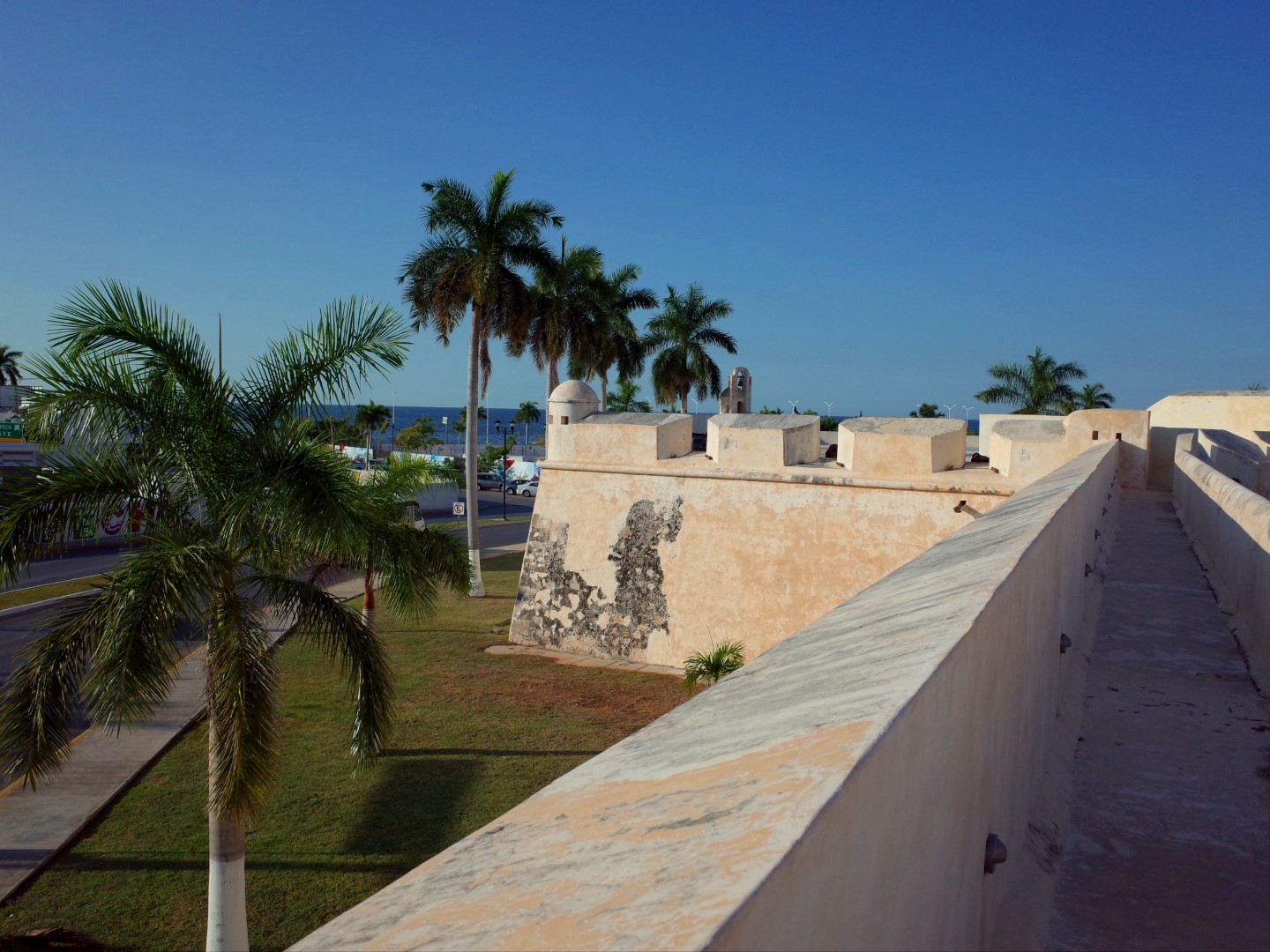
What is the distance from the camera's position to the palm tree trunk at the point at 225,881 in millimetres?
6418

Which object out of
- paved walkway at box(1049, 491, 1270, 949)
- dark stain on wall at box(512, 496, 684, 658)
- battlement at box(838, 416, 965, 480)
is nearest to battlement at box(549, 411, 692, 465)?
dark stain on wall at box(512, 496, 684, 658)

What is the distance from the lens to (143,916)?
742 cm

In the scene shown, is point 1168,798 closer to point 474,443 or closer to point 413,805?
point 413,805

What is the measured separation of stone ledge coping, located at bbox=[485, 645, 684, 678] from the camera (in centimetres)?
1407

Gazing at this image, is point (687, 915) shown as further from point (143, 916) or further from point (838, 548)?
point (838, 548)

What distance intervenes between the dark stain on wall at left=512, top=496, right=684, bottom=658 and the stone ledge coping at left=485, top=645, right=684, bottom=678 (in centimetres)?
12

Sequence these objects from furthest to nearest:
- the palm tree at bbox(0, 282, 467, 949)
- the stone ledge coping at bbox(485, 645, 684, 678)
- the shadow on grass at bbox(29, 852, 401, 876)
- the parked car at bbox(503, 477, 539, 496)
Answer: the parked car at bbox(503, 477, 539, 496), the stone ledge coping at bbox(485, 645, 684, 678), the shadow on grass at bbox(29, 852, 401, 876), the palm tree at bbox(0, 282, 467, 949)

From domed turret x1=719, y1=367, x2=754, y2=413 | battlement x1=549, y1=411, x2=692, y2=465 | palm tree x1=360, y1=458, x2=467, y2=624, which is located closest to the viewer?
palm tree x1=360, y1=458, x2=467, y2=624

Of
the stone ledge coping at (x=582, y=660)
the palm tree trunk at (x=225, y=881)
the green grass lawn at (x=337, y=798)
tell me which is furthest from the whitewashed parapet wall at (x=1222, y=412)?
the palm tree trunk at (x=225, y=881)

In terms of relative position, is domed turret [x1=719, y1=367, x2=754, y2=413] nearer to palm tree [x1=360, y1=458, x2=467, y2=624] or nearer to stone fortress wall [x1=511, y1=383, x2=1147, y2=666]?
stone fortress wall [x1=511, y1=383, x2=1147, y2=666]

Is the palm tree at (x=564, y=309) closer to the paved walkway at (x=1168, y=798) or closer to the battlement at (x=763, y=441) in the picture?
the battlement at (x=763, y=441)

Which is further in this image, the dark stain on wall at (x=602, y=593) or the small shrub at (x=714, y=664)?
the dark stain on wall at (x=602, y=593)

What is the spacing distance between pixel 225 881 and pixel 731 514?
336 inches

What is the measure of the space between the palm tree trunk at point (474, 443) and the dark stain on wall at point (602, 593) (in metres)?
4.56
